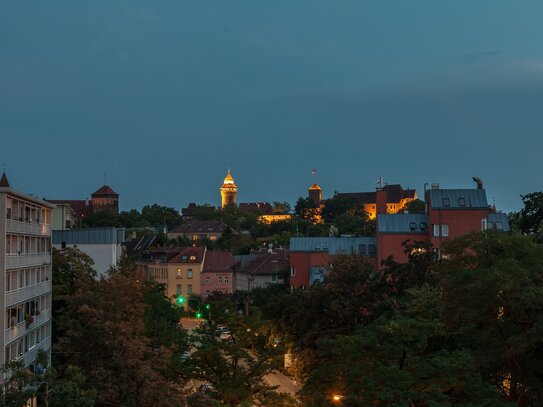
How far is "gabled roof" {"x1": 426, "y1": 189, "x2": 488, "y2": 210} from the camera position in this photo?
2403 inches

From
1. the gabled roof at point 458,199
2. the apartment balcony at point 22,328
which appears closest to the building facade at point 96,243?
the apartment balcony at point 22,328

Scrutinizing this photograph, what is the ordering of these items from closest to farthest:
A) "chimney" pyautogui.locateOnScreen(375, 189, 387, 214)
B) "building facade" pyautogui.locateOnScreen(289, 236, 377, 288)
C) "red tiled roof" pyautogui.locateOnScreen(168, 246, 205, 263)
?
"building facade" pyautogui.locateOnScreen(289, 236, 377, 288)
"chimney" pyautogui.locateOnScreen(375, 189, 387, 214)
"red tiled roof" pyautogui.locateOnScreen(168, 246, 205, 263)

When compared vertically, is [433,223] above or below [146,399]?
above

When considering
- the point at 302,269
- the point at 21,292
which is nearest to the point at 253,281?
the point at 302,269

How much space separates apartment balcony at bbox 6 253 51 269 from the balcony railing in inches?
44.3

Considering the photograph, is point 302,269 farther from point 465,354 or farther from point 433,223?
point 465,354

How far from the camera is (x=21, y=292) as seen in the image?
137 feet

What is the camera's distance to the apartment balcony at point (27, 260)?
132ft

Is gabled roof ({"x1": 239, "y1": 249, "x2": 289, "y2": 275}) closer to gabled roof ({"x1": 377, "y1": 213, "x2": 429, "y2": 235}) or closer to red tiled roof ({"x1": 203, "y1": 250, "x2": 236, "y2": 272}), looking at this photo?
red tiled roof ({"x1": 203, "y1": 250, "x2": 236, "y2": 272})

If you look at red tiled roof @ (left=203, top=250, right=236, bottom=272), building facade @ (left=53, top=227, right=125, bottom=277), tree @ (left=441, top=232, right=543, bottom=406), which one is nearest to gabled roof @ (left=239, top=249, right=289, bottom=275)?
red tiled roof @ (left=203, top=250, right=236, bottom=272)

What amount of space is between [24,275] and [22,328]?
3.00 meters

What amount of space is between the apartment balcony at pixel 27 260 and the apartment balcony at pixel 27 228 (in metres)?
1.13

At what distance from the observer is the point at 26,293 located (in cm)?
4288

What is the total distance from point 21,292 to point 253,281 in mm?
66023
